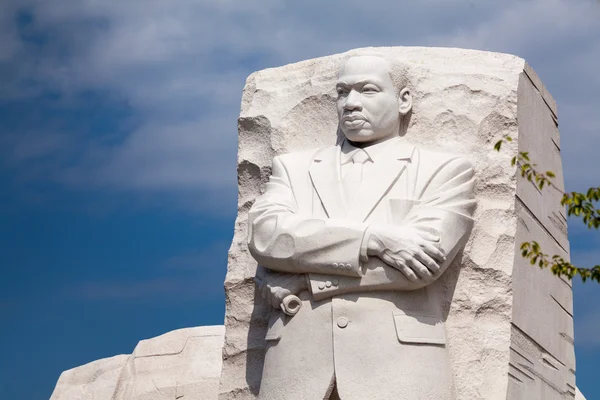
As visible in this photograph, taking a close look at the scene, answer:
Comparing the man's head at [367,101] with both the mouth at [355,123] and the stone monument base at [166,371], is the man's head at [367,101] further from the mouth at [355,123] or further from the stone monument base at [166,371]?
the stone monument base at [166,371]

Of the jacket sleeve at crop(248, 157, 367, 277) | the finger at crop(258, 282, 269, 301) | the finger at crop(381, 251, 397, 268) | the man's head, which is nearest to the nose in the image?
the man's head

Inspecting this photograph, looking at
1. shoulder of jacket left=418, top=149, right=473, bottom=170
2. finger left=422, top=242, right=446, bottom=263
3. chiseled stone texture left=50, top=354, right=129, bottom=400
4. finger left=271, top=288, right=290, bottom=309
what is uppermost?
shoulder of jacket left=418, top=149, right=473, bottom=170

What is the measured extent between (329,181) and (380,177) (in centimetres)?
34

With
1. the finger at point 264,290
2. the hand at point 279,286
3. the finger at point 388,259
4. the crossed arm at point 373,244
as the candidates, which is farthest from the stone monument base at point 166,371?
the finger at point 388,259

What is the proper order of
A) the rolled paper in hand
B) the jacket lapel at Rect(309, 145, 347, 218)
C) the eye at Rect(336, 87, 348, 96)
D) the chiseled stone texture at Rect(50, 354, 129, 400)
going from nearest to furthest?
the rolled paper in hand, the jacket lapel at Rect(309, 145, 347, 218), the eye at Rect(336, 87, 348, 96), the chiseled stone texture at Rect(50, 354, 129, 400)

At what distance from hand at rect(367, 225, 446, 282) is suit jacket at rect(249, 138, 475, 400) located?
6cm

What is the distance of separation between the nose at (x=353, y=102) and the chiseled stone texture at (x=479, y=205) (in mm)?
415

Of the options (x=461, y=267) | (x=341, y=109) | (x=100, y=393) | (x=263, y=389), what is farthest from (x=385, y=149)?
(x=100, y=393)

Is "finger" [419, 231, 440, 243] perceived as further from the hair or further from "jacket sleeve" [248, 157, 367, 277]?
the hair

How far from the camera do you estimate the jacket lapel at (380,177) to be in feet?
26.5

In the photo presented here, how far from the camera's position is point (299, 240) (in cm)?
791

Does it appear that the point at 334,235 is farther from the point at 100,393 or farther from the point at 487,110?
the point at 100,393

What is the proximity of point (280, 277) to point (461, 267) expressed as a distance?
45.5 inches

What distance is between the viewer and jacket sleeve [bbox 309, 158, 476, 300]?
784 cm
